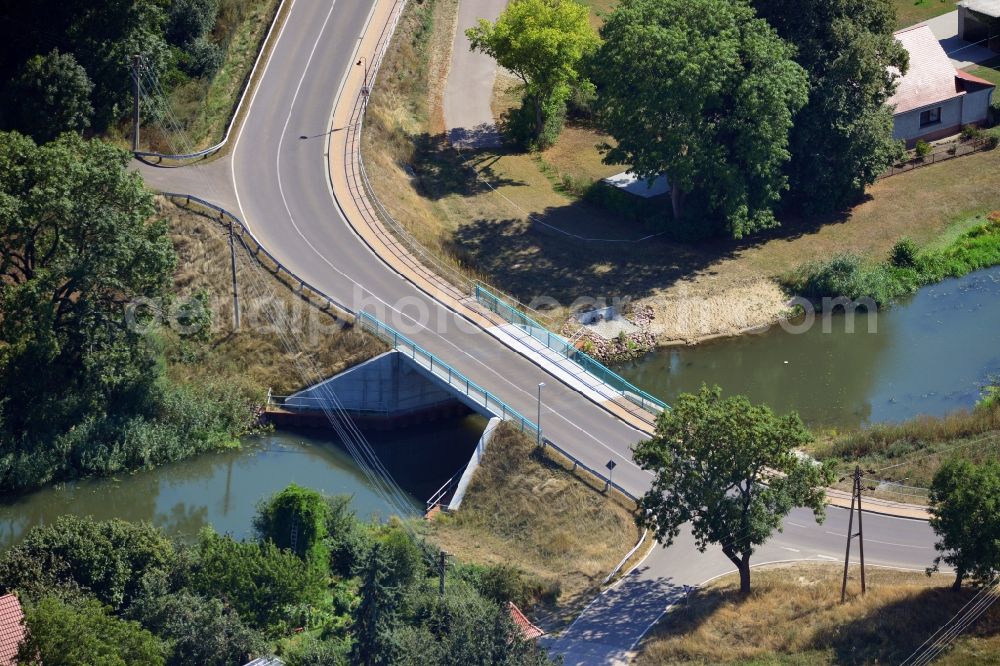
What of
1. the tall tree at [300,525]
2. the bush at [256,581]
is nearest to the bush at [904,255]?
the tall tree at [300,525]

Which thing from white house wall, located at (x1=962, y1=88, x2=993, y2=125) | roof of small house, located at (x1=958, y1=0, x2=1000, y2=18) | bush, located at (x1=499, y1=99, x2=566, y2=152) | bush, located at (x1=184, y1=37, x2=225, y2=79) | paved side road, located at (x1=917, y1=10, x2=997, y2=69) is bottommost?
bush, located at (x1=499, y1=99, x2=566, y2=152)

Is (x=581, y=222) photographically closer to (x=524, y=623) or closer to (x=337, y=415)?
(x=337, y=415)

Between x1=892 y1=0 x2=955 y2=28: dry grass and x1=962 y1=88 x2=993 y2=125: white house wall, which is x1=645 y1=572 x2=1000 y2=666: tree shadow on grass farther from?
x1=892 y1=0 x2=955 y2=28: dry grass

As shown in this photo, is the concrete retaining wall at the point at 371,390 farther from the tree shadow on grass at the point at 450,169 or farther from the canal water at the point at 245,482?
the tree shadow on grass at the point at 450,169

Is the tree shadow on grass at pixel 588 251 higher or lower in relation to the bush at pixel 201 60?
lower

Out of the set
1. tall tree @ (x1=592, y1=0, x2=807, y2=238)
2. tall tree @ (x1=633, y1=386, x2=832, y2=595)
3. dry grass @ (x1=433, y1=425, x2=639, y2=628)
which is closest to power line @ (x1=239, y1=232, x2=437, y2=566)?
dry grass @ (x1=433, y1=425, x2=639, y2=628)

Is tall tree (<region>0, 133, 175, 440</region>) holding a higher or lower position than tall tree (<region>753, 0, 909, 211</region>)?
lower

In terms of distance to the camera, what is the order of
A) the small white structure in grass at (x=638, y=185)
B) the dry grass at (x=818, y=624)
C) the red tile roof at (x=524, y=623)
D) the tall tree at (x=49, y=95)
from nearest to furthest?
1. the dry grass at (x=818, y=624)
2. the red tile roof at (x=524, y=623)
3. the tall tree at (x=49, y=95)
4. the small white structure in grass at (x=638, y=185)

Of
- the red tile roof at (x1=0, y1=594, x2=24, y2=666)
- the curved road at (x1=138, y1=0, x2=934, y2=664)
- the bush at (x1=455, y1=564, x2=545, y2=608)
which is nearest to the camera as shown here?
the red tile roof at (x1=0, y1=594, x2=24, y2=666)
